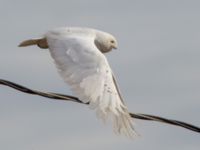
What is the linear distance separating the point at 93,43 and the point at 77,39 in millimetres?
188

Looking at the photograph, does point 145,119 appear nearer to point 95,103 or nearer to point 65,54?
point 95,103

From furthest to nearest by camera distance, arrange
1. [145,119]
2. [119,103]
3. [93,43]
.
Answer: [93,43], [119,103], [145,119]

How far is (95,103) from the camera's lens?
8523 millimetres

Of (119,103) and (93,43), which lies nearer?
(119,103)

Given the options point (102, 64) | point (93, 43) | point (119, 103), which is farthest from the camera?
point (93, 43)

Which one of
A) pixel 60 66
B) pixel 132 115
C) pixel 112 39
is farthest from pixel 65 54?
pixel 132 115

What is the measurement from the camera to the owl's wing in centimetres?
836

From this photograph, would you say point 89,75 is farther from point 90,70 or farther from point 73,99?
point 73,99

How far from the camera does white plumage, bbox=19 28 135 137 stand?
8367 millimetres

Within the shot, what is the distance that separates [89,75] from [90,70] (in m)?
0.09

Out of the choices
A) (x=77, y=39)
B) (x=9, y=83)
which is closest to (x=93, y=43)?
(x=77, y=39)

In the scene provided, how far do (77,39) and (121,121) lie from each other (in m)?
1.89

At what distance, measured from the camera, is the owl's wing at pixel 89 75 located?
836 cm

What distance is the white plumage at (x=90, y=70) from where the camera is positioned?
837 cm
